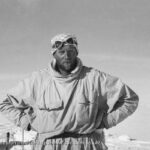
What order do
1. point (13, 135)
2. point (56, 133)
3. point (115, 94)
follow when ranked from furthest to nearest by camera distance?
1. point (13, 135)
2. point (115, 94)
3. point (56, 133)

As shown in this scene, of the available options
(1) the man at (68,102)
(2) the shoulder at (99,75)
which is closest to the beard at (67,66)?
(1) the man at (68,102)

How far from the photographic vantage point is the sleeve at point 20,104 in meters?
3.56

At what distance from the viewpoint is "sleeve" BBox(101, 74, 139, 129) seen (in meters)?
3.46

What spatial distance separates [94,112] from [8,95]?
2.98 ft

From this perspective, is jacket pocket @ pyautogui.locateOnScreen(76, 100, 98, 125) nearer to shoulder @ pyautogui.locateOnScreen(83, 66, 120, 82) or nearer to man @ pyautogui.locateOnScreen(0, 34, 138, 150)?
man @ pyautogui.locateOnScreen(0, 34, 138, 150)

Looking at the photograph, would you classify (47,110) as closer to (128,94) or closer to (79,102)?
(79,102)

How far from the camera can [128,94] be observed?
3.52m

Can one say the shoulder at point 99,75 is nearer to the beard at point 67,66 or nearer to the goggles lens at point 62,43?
the beard at point 67,66

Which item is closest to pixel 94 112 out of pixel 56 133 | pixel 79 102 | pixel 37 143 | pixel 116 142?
pixel 79 102

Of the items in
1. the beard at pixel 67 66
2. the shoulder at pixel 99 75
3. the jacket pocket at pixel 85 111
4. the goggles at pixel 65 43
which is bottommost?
the jacket pocket at pixel 85 111

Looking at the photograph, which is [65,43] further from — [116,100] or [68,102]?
[116,100]

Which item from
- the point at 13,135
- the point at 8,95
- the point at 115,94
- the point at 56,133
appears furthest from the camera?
the point at 13,135

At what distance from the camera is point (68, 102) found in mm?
3340

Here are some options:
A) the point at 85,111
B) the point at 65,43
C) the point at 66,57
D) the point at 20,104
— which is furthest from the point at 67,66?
the point at 20,104
